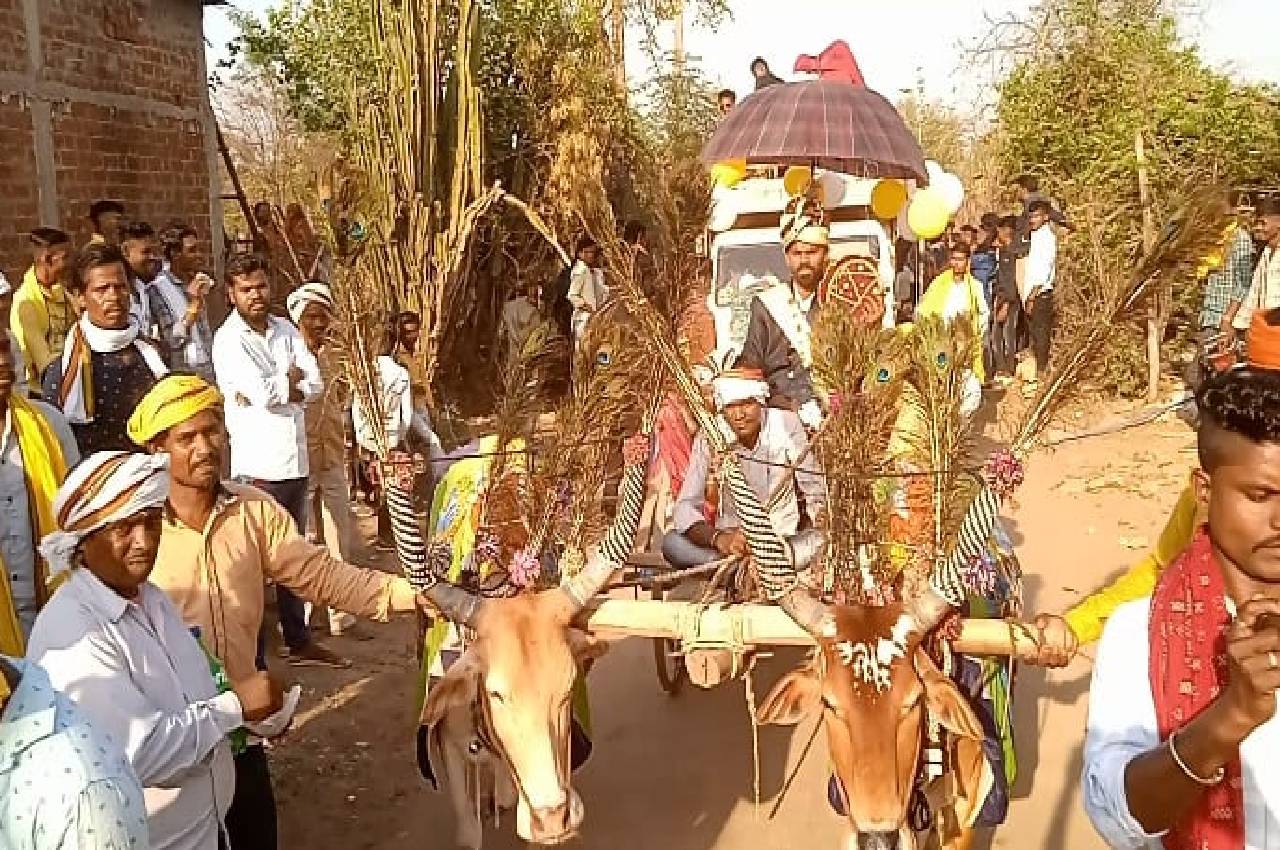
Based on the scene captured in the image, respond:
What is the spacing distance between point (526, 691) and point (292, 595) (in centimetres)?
331

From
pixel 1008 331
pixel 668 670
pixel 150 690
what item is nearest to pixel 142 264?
pixel 668 670

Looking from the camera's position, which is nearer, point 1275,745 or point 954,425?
point 1275,745

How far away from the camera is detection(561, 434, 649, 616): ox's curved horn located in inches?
141

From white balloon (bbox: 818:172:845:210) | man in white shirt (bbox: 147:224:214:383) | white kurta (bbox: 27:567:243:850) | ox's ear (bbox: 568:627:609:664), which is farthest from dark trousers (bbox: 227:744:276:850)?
white balloon (bbox: 818:172:845:210)

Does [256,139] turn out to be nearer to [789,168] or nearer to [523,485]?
[789,168]

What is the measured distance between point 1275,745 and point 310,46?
15.4 metres

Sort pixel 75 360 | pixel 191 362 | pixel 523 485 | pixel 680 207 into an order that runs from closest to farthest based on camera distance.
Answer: pixel 680 207
pixel 523 485
pixel 75 360
pixel 191 362

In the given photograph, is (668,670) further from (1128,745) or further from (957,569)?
(1128,745)

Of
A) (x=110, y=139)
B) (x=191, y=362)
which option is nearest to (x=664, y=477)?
(x=191, y=362)

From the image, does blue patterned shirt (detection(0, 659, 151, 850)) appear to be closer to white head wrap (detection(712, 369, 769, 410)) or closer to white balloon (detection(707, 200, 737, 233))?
white head wrap (detection(712, 369, 769, 410))

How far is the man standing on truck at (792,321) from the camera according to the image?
218 inches

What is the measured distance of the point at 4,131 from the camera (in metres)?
9.14

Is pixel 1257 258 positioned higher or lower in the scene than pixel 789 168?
lower

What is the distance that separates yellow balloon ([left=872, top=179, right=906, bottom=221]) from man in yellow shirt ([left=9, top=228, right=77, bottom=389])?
6.96m
